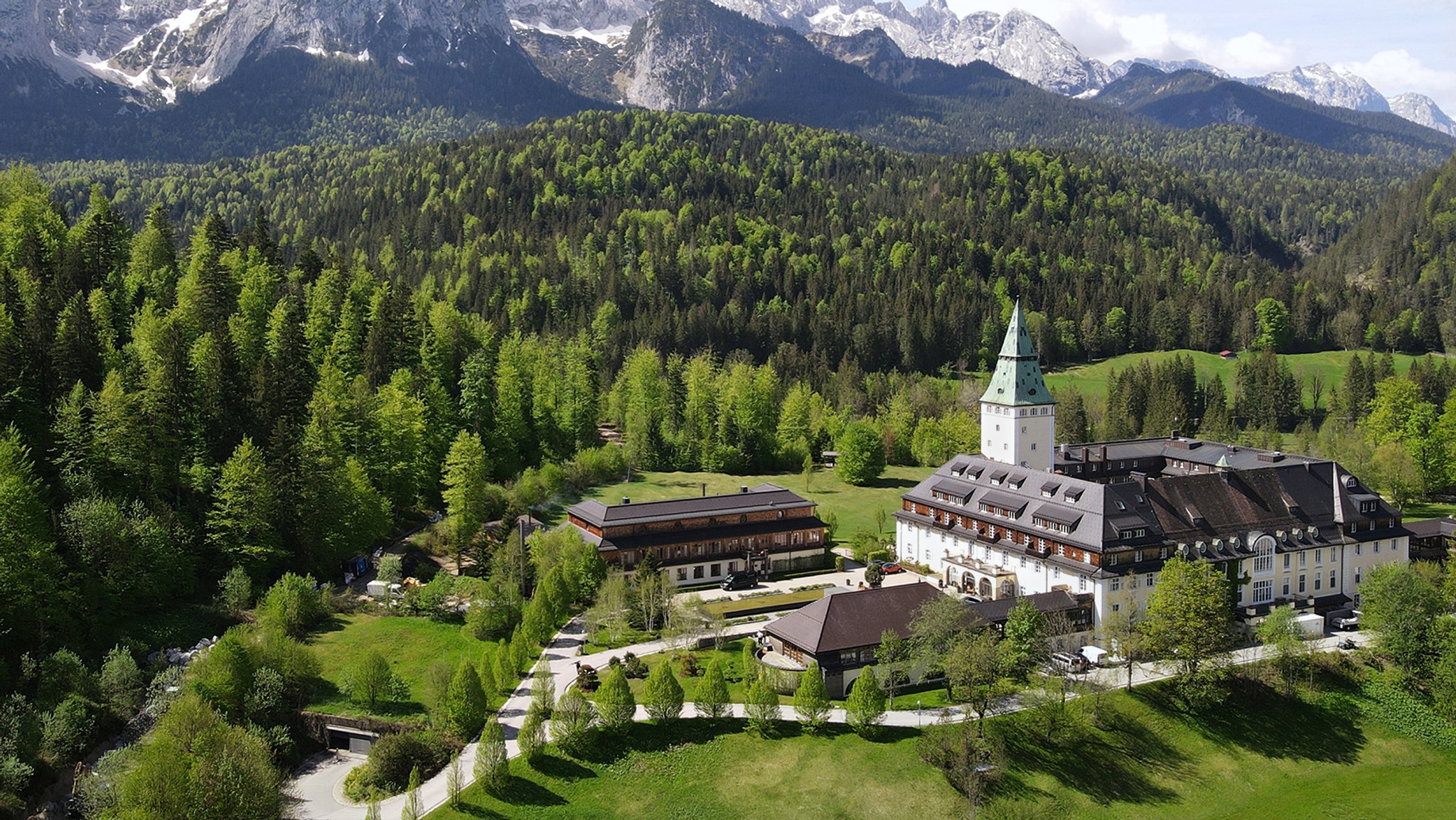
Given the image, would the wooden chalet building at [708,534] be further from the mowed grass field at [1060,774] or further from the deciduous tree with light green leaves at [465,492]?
the mowed grass field at [1060,774]

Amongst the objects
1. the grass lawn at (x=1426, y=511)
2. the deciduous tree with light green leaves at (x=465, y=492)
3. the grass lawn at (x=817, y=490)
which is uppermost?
the deciduous tree with light green leaves at (x=465, y=492)

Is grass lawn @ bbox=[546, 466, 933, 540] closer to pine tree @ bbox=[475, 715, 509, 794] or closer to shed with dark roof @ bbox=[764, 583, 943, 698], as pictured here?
shed with dark roof @ bbox=[764, 583, 943, 698]

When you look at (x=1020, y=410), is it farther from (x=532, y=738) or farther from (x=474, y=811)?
(x=474, y=811)

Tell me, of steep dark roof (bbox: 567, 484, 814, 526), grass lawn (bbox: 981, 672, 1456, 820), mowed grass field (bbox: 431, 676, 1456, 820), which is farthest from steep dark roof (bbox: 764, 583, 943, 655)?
steep dark roof (bbox: 567, 484, 814, 526)

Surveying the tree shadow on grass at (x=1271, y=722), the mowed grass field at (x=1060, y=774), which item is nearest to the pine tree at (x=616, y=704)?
the mowed grass field at (x=1060, y=774)

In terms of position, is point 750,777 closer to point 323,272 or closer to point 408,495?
point 408,495

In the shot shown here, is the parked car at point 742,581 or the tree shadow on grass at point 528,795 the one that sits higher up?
the parked car at point 742,581
